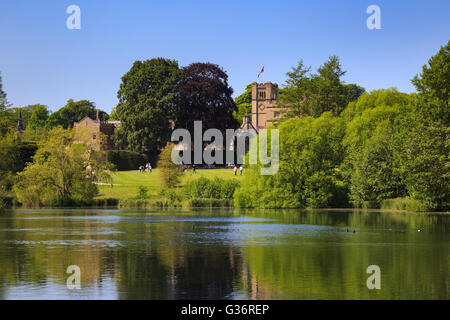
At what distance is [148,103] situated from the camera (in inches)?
3649

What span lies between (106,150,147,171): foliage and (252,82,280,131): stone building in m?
55.0

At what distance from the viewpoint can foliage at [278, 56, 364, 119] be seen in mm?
95625

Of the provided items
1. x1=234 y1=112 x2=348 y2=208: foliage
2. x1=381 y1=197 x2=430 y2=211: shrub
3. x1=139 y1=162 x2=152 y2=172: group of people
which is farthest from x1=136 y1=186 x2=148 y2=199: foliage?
x1=381 y1=197 x2=430 y2=211: shrub

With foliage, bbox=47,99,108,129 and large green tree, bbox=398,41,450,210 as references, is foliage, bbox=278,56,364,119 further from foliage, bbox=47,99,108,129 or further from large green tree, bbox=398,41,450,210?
foliage, bbox=47,99,108,129

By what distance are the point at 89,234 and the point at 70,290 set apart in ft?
57.4

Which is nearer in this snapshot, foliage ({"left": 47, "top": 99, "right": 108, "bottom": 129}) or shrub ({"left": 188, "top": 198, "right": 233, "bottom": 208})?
shrub ({"left": 188, "top": 198, "right": 233, "bottom": 208})

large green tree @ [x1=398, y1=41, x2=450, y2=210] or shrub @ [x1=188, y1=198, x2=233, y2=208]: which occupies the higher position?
large green tree @ [x1=398, y1=41, x2=450, y2=210]

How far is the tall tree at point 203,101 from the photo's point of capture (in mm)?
96000

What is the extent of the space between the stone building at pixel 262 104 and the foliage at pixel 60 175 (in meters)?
80.5

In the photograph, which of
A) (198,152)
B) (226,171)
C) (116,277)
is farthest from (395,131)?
(116,277)

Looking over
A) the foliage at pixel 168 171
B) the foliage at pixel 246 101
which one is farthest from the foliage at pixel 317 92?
the foliage at pixel 246 101

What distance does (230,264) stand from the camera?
924 inches

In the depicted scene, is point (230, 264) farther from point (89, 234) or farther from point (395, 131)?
point (395, 131)
